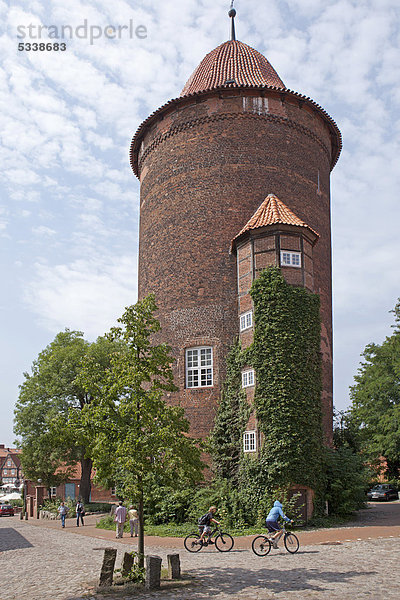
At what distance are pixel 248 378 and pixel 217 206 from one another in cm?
860

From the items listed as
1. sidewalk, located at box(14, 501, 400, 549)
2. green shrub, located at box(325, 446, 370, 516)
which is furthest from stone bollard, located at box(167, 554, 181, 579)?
green shrub, located at box(325, 446, 370, 516)

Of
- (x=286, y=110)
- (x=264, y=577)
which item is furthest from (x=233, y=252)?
(x=264, y=577)

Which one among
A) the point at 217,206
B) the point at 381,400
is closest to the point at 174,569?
the point at 217,206

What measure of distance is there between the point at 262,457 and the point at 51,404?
760 inches

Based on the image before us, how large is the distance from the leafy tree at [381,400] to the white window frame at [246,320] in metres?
17.5

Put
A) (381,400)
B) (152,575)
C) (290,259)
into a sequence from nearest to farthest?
(152,575)
(290,259)
(381,400)

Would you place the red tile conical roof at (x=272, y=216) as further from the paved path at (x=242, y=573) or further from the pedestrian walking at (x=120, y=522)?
the pedestrian walking at (x=120, y=522)

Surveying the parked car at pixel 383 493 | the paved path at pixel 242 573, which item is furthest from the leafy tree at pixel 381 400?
the paved path at pixel 242 573

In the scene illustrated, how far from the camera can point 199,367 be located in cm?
2594

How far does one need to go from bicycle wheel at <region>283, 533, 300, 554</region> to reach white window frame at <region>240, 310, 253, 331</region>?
9.96 meters

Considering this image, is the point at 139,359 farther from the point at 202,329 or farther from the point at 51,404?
the point at 51,404

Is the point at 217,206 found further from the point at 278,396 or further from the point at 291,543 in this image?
the point at 291,543

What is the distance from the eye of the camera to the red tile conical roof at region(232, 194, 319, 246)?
24.3 meters

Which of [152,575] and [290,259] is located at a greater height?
[290,259]
